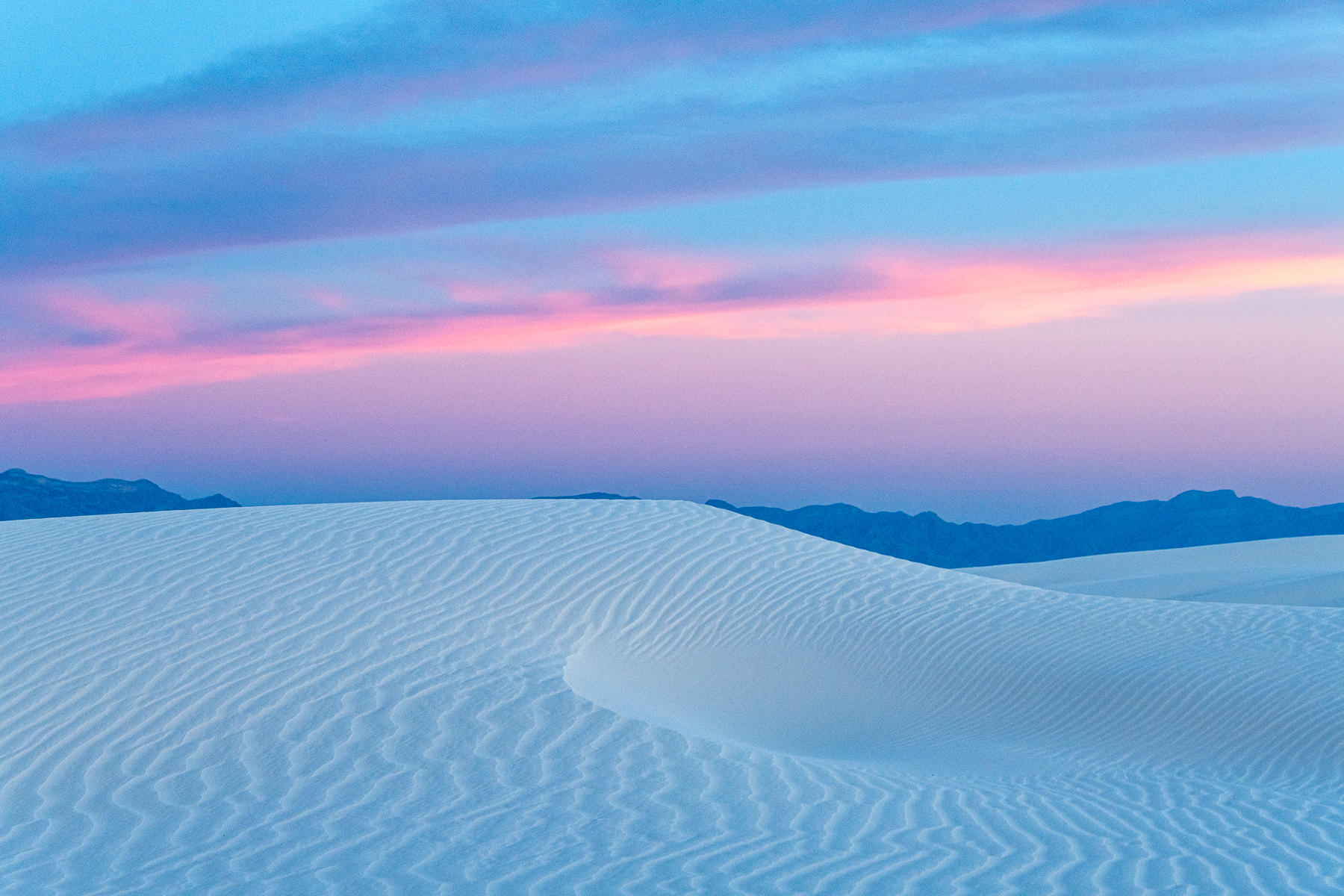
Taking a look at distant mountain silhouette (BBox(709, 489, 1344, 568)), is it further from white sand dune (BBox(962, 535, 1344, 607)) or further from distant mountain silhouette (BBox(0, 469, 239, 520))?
white sand dune (BBox(962, 535, 1344, 607))

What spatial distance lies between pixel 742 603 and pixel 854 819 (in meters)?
6.96

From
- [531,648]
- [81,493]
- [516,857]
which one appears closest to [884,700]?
[531,648]

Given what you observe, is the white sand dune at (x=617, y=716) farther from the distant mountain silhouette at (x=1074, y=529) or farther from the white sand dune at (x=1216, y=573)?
the distant mountain silhouette at (x=1074, y=529)

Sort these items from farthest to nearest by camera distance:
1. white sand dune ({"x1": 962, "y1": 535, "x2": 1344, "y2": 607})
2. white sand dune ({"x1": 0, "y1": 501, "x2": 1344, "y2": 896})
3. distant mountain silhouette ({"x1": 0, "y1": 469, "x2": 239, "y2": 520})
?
distant mountain silhouette ({"x1": 0, "y1": 469, "x2": 239, "y2": 520}) < white sand dune ({"x1": 962, "y1": 535, "x2": 1344, "y2": 607}) < white sand dune ({"x1": 0, "y1": 501, "x2": 1344, "y2": 896})

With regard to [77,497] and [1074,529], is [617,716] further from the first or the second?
[1074,529]

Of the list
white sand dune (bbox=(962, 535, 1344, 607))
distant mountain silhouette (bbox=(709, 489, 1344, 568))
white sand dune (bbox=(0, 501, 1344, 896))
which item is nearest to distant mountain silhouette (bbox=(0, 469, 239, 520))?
distant mountain silhouette (bbox=(709, 489, 1344, 568))

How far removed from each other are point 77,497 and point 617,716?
99.3 metres

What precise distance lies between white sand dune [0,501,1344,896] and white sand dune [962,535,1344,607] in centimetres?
773

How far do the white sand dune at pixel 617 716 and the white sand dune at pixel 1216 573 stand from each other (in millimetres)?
7735

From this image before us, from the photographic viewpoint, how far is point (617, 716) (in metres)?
8.88

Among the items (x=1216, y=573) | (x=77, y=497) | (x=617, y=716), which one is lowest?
(x=617, y=716)

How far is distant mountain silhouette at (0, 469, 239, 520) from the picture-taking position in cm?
9231

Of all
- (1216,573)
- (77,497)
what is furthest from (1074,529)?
(1216,573)

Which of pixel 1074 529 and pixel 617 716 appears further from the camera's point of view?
pixel 1074 529
